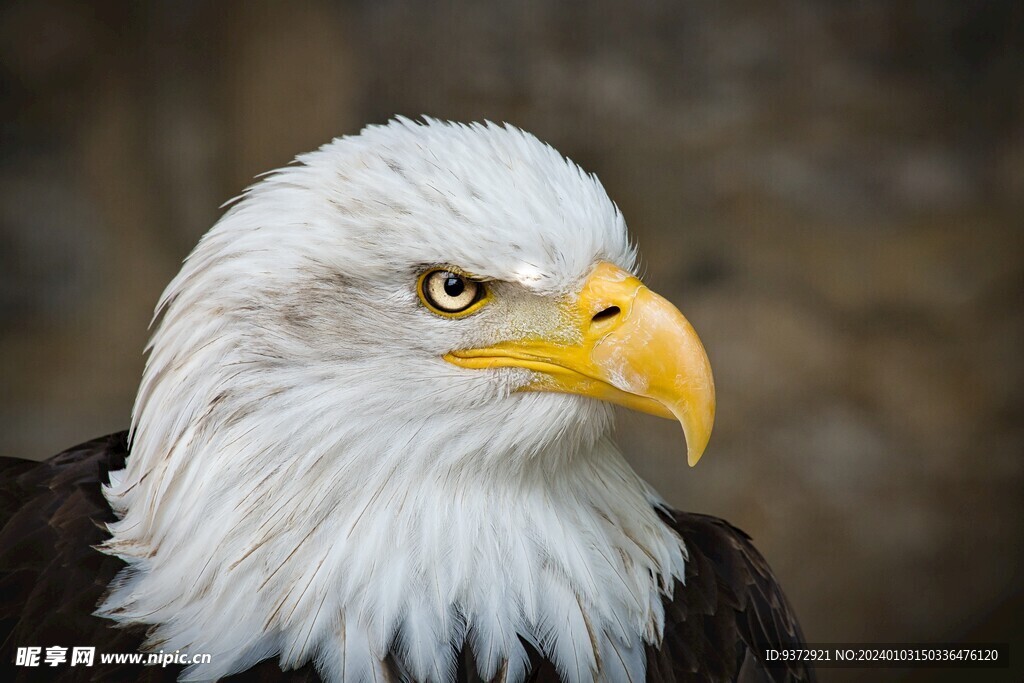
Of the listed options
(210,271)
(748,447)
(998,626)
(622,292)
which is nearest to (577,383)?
(622,292)

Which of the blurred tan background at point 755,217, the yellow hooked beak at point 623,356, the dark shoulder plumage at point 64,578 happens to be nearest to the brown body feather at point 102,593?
Answer: the dark shoulder plumage at point 64,578

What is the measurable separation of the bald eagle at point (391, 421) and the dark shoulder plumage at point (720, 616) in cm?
18

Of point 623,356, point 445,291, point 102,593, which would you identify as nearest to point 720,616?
point 623,356

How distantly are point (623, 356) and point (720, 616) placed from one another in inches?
25.5

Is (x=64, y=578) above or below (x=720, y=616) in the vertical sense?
above

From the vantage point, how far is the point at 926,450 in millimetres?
3127

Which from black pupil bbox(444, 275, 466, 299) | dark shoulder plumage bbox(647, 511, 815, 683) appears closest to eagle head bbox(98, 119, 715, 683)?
black pupil bbox(444, 275, 466, 299)

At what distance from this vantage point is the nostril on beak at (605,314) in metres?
1.41

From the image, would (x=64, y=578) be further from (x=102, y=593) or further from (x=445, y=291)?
(x=445, y=291)

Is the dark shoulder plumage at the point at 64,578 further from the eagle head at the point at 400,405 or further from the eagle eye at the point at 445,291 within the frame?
the eagle eye at the point at 445,291

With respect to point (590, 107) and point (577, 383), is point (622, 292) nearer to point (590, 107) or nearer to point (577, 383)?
point (577, 383)

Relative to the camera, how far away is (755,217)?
3.18m

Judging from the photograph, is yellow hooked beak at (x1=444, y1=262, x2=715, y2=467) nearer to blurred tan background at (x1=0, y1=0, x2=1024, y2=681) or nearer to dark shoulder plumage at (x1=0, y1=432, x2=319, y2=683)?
dark shoulder plumage at (x1=0, y1=432, x2=319, y2=683)

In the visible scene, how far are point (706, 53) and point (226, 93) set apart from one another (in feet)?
4.75
